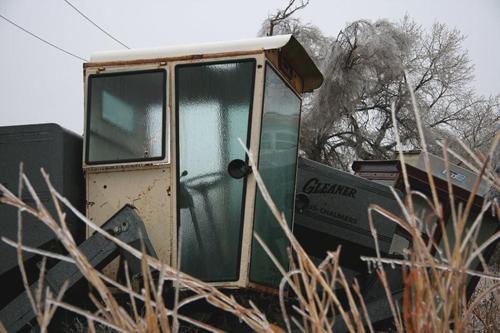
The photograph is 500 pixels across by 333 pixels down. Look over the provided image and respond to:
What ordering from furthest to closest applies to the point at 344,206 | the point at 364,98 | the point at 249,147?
the point at 364,98
the point at 344,206
the point at 249,147

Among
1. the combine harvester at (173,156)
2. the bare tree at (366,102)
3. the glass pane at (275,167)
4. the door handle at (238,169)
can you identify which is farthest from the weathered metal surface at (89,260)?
the bare tree at (366,102)

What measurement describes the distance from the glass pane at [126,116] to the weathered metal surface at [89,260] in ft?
→ 1.84

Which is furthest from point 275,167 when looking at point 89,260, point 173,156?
point 89,260

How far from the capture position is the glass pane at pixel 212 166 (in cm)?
385

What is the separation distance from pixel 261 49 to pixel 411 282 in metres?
2.93

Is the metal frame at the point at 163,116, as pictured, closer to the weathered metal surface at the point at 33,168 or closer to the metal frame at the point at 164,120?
the metal frame at the point at 164,120

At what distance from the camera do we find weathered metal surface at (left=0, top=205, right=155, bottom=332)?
11.0 ft

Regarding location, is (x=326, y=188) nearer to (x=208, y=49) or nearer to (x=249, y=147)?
(x=249, y=147)

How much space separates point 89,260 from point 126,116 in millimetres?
1077

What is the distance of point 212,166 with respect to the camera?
12.7ft

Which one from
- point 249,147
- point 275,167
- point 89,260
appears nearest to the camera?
point 89,260

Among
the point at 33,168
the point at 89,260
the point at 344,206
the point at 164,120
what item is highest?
the point at 164,120

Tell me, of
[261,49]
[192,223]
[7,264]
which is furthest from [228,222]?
[7,264]

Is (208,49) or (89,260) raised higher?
(208,49)
